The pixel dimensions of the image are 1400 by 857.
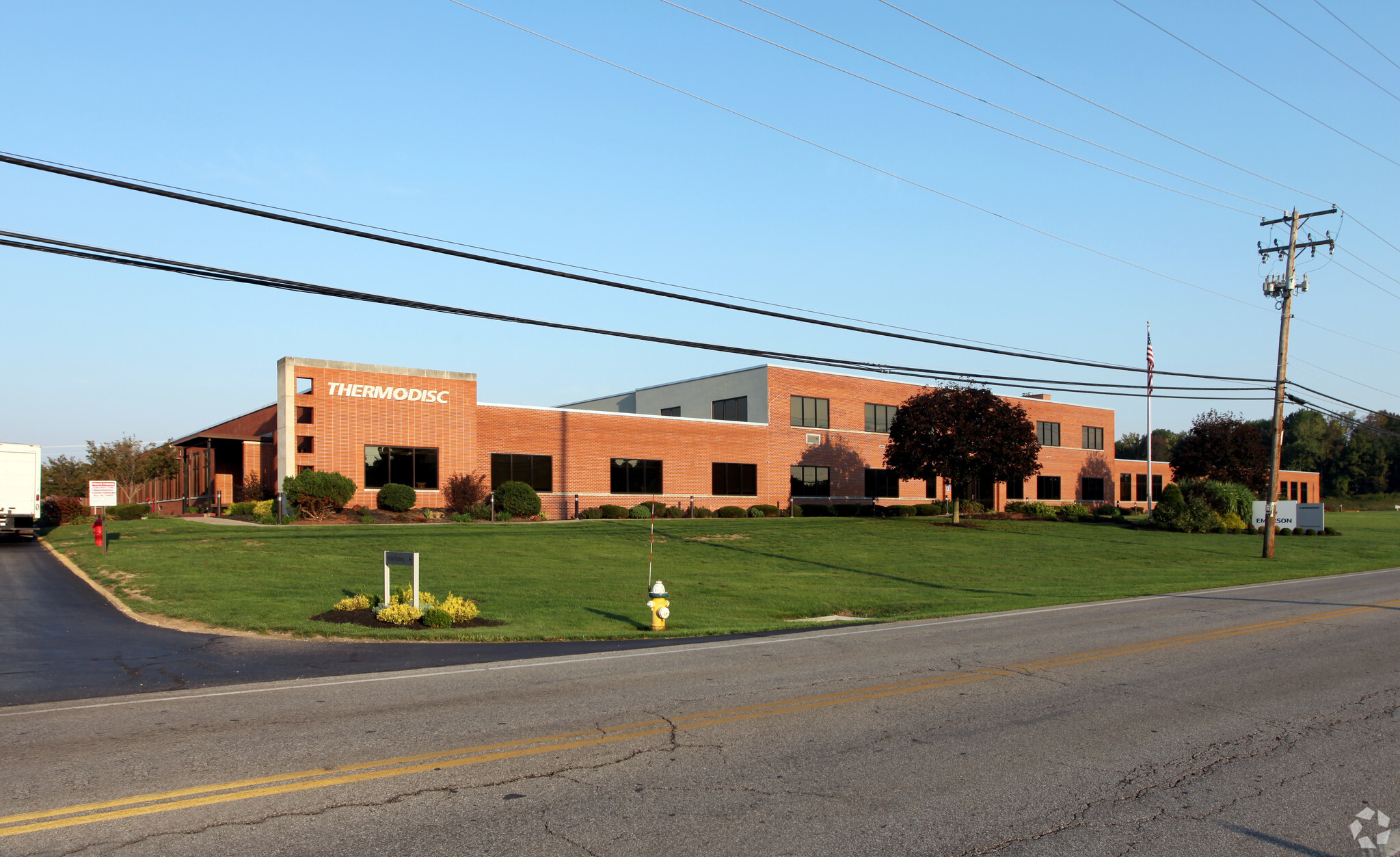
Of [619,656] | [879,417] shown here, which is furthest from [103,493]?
[879,417]

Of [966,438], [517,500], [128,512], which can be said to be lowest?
[128,512]

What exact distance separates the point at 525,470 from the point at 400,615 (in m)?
28.9

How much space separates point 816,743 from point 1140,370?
937 inches

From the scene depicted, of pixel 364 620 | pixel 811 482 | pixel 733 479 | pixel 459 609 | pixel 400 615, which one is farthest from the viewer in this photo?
pixel 811 482

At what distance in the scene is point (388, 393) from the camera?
129 ft

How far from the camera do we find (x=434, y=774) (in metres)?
6.27

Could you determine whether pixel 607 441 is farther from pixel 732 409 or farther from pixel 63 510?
pixel 63 510

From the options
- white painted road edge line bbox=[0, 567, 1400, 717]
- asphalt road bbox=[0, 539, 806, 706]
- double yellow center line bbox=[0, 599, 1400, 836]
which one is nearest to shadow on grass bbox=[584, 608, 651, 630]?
asphalt road bbox=[0, 539, 806, 706]

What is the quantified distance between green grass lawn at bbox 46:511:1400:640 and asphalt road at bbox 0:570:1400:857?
17.0ft

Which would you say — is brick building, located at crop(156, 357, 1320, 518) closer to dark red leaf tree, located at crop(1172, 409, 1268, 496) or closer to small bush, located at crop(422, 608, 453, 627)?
dark red leaf tree, located at crop(1172, 409, 1268, 496)

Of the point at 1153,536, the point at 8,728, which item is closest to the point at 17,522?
the point at 8,728

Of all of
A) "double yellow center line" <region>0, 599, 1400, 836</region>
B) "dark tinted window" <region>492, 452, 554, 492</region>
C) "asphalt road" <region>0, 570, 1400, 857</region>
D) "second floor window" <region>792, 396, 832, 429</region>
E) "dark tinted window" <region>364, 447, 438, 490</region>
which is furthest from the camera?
"second floor window" <region>792, 396, 832, 429</region>

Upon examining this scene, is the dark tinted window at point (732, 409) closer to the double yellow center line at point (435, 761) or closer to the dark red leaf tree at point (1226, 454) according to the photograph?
the dark red leaf tree at point (1226, 454)

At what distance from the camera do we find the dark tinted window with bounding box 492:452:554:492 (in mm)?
42500
